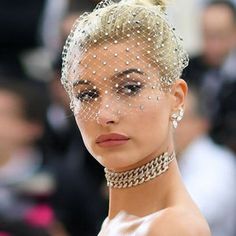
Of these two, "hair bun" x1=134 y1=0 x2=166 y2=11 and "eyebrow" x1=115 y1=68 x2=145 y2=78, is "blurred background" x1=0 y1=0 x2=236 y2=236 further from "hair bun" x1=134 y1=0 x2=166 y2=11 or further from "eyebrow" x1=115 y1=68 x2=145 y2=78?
"eyebrow" x1=115 y1=68 x2=145 y2=78

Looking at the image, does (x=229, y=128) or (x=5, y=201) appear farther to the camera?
(x=229, y=128)

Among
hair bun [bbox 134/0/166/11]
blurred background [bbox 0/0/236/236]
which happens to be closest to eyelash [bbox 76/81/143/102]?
hair bun [bbox 134/0/166/11]

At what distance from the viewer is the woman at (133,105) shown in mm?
2002

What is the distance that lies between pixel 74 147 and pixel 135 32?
184cm

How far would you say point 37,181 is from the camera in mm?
3455

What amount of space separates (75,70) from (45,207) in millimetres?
1301

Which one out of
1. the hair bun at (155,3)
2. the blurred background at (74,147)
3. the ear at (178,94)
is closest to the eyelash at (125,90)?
the ear at (178,94)

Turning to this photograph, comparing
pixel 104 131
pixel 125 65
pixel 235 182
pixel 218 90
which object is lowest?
pixel 235 182

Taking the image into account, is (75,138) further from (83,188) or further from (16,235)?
(16,235)

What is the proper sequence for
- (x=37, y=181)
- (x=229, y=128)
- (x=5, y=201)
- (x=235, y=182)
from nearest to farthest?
1. (x=5, y=201)
2. (x=37, y=181)
3. (x=235, y=182)
4. (x=229, y=128)

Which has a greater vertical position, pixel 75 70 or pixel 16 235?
pixel 75 70

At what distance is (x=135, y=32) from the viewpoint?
6.75ft

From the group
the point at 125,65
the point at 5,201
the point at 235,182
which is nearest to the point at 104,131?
the point at 125,65

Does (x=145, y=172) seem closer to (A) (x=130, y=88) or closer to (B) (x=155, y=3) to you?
(A) (x=130, y=88)
